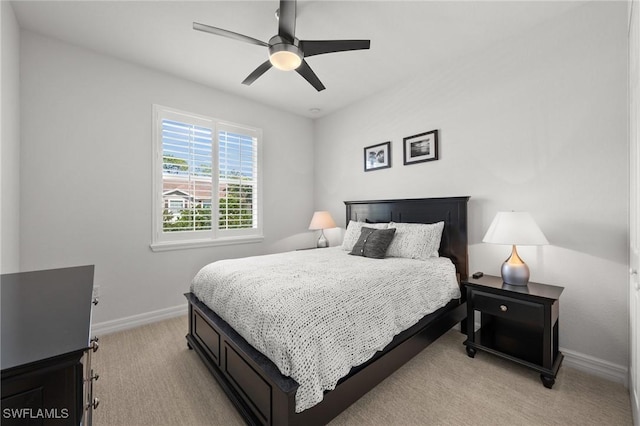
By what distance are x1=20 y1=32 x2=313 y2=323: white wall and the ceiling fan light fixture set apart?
1890mm

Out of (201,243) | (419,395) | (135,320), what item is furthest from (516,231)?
(135,320)

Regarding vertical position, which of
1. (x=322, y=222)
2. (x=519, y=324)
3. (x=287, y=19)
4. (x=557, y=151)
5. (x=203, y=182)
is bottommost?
(x=519, y=324)

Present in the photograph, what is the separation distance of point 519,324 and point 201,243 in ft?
11.7

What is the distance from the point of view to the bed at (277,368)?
1.42 metres

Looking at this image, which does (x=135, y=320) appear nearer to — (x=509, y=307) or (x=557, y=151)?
(x=509, y=307)

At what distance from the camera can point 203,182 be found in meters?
3.52

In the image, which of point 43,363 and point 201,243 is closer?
point 43,363

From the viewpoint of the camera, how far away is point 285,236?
14.4 ft

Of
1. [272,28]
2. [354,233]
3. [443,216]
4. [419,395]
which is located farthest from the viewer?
[354,233]

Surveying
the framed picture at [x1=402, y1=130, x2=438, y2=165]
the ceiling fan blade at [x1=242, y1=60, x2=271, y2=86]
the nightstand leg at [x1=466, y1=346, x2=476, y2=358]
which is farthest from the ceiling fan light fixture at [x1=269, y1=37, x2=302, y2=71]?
the nightstand leg at [x1=466, y1=346, x2=476, y2=358]

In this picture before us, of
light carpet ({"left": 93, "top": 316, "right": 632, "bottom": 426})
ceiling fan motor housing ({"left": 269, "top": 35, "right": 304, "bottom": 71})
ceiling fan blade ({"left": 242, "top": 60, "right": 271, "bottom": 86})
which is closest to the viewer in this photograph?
light carpet ({"left": 93, "top": 316, "right": 632, "bottom": 426})

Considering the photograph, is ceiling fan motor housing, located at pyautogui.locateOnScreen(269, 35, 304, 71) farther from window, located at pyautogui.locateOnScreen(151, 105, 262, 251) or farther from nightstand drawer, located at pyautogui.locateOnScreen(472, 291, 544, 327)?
nightstand drawer, located at pyautogui.locateOnScreen(472, 291, 544, 327)

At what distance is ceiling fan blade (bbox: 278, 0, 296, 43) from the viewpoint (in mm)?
1829

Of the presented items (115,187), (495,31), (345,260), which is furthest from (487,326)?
(115,187)
